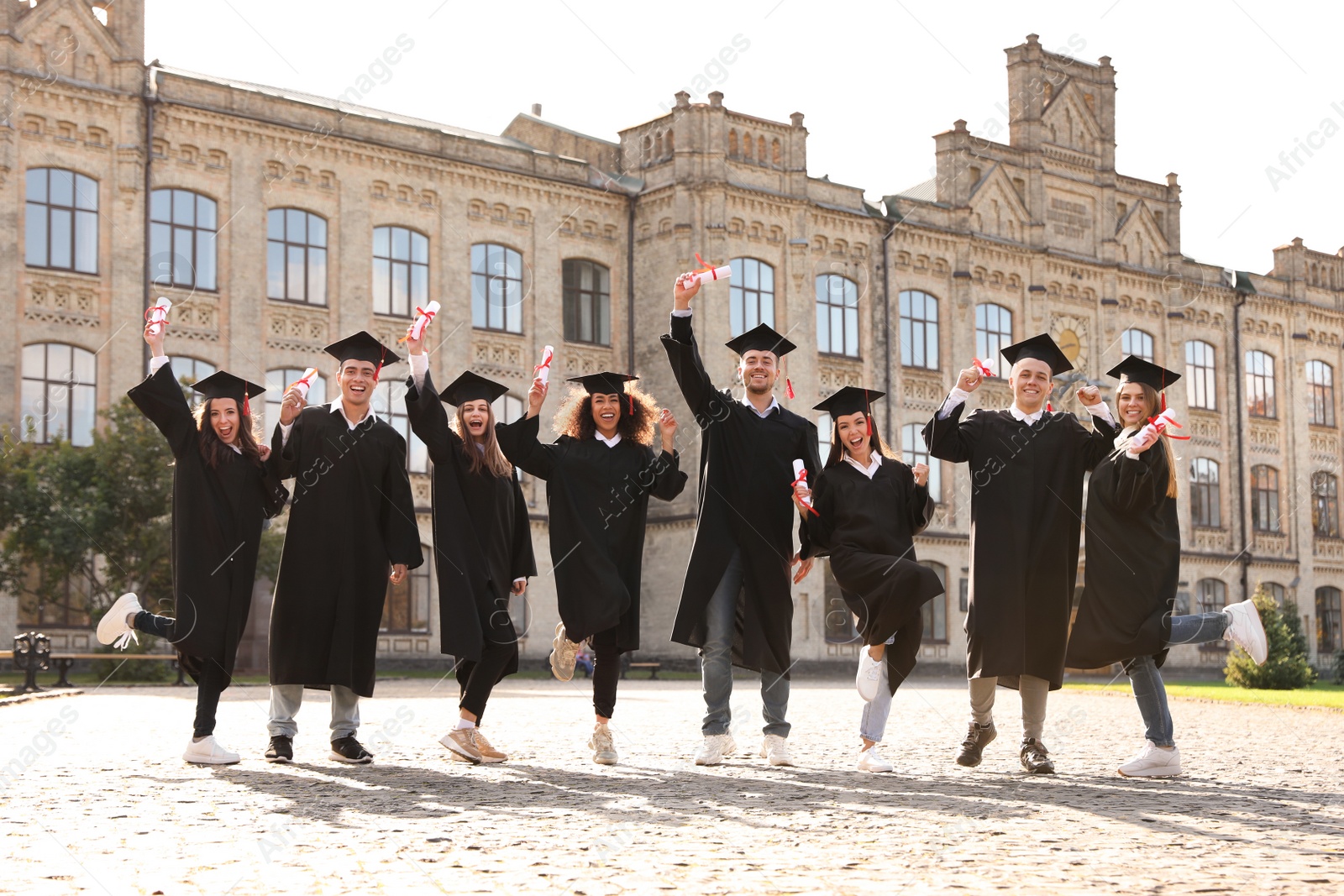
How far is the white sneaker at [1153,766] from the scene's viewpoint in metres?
8.80


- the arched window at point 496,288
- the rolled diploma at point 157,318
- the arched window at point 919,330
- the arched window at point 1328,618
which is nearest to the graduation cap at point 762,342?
the rolled diploma at point 157,318

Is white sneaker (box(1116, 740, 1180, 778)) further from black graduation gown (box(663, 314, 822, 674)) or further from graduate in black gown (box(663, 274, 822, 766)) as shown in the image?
black graduation gown (box(663, 314, 822, 674))

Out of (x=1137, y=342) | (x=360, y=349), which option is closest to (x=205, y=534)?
(x=360, y=349)

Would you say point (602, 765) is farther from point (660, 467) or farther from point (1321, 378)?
point (1321, 378)

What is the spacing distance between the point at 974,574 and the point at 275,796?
4322 millimetres

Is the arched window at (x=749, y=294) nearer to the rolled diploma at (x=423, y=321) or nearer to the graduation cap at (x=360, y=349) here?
the graduation cap at (x=360, y=349)

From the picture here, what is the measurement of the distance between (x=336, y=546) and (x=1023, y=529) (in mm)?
4295

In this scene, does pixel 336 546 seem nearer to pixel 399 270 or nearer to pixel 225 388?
pixel 225 388

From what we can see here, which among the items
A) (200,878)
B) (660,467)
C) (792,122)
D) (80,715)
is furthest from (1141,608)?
(792,122)

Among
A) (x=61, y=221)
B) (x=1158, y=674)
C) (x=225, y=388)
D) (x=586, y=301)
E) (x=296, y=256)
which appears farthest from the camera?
(x=586, y=301)

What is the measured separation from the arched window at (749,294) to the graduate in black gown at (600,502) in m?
26.9

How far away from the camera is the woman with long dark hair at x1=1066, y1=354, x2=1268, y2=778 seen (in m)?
8.88

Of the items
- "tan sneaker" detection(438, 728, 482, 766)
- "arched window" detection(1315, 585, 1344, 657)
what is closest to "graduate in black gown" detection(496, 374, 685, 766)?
"tan sneaker" detection(438, 728, 482, 766)

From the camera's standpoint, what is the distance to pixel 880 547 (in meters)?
9.30
